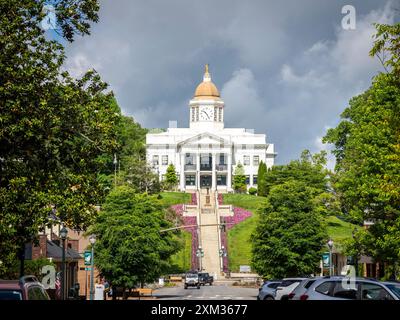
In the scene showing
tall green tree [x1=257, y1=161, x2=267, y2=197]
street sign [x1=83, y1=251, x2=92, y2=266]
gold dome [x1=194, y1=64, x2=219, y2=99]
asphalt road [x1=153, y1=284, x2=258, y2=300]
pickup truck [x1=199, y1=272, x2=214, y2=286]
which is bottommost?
asphalt road [x1=153, y1=284, x2=258, y2=300]

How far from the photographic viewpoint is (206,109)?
17312 centimetres

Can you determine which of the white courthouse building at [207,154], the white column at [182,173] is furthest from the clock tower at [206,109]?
the white column at [182,173]

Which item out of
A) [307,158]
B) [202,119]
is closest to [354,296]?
[307,158]

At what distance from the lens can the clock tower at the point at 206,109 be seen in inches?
6772

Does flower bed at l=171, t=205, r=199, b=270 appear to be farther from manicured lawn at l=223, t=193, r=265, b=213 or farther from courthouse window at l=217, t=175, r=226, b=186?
courthouse window at l=217, t=175, r=226, b=186

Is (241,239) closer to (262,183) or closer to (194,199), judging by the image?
(194,199)

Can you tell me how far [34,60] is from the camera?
76.1 ft

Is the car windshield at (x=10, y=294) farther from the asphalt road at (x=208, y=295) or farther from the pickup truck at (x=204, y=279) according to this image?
the pickup truck at (x=204, y=279)

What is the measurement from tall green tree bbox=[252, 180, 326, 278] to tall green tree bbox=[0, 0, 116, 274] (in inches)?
1219

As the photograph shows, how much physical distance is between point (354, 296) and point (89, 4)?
39.9 ft

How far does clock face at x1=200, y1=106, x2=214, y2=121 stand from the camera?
17225cm

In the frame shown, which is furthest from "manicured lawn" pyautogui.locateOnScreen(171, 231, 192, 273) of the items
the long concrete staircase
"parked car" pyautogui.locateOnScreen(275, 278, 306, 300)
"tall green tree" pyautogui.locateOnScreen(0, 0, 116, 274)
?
"tall green tree" pyautogui.locateOnScreen(0, 0, 116, 274)

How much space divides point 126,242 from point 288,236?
1149 centimetres

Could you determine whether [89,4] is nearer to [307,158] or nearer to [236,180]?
[307,158]
